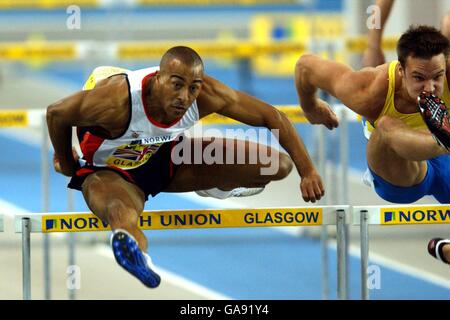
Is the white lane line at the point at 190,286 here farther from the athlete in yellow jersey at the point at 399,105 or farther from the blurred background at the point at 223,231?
the athlete in yellow jersey at the point at 399,105

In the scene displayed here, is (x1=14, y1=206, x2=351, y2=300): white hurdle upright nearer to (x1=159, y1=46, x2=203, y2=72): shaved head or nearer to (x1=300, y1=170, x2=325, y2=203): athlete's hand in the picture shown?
(x1=300, y1=170, x2=325, y2=203): athlete's hand

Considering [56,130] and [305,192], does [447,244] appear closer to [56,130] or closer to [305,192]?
[305,192]

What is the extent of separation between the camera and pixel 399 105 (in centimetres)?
626

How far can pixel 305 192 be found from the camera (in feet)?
19.0

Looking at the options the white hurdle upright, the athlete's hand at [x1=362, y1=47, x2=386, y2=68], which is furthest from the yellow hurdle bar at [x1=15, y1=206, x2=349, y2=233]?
the athlete's hand at [x1=362, y1=47, x2=386, y2=68]

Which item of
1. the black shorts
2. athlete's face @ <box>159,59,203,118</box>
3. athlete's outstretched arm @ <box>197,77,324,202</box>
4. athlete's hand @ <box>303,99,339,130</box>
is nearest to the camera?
athlete's face @ <box>159,59,203,118</box>

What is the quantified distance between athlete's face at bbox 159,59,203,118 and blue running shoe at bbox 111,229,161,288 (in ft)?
2.58

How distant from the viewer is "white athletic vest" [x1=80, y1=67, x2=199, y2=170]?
5883 mm

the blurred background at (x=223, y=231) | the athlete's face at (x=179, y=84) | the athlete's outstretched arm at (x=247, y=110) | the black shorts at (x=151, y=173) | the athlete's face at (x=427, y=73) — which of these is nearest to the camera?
the athlete's face at (x=179, y=84)

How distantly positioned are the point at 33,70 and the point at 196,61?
1405cm

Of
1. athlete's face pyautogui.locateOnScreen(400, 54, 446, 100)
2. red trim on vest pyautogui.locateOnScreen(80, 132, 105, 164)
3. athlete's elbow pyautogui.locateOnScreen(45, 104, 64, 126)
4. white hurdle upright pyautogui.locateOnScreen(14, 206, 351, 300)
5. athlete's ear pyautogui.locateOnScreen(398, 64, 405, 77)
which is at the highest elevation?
athlete's ear pyautogui.locateOnScreen(398, 64, 405, 77)

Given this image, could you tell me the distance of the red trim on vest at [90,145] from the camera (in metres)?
6.11

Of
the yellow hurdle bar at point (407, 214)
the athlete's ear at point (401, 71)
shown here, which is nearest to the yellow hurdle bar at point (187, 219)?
the yellow hurdle bar at point (407, 214)

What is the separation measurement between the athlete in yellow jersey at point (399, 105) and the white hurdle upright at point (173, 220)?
2.03 feet
